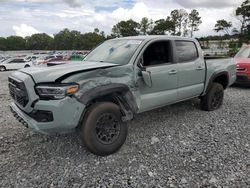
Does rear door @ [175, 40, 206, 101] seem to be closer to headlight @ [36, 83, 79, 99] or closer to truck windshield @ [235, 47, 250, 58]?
headlight @ [36, 83, 79, 99]

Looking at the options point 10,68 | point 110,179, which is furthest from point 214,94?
point 10,68

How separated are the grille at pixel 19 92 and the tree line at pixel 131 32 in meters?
46.7

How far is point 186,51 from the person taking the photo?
17.4ft

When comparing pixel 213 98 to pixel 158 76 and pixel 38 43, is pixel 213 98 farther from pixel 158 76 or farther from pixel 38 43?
pixel 38 43

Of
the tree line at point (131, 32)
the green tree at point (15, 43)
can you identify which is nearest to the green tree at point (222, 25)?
the tree line at point (131, 32)

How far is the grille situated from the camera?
3495mm

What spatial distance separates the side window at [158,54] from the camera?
4.59 metres

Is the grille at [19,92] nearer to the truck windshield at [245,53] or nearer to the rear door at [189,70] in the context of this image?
the rear door at [189,70]

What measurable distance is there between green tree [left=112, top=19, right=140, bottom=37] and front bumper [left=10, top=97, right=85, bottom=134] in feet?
220

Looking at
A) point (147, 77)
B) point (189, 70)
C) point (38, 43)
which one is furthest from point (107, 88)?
point (38, 43)

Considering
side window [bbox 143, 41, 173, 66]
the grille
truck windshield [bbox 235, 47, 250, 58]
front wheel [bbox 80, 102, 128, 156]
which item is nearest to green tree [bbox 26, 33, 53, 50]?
truck windshield [bbox 235, 47, 250, 58]

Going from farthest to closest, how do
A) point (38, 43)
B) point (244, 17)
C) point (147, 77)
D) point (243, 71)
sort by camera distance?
1. point (38, 43)
2. point (244, 17)
3. point (243, 71)
4. point (147, 77)

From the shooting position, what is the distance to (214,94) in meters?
6.14

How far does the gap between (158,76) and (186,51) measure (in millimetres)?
1236
